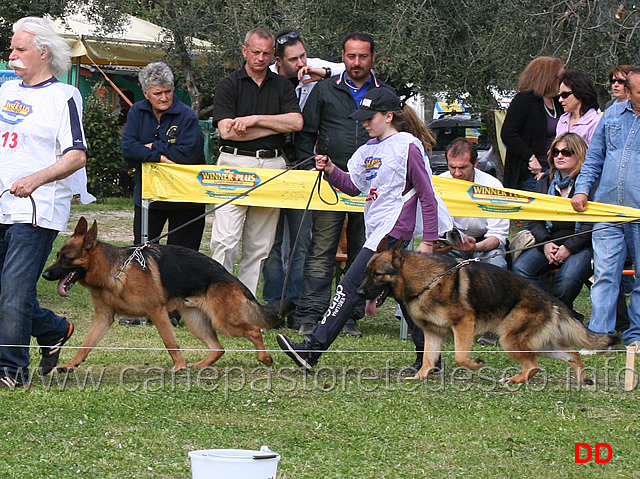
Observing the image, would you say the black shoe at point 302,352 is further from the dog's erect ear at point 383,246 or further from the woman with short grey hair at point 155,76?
the woman with short grey hair at point 155,76

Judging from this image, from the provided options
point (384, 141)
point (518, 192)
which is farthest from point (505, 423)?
point (518, 192)

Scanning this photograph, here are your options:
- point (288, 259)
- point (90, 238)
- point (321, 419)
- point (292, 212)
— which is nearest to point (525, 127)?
point (292, 212)

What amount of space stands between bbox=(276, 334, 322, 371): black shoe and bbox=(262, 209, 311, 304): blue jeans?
2.23 m

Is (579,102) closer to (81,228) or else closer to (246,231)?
(246,231)

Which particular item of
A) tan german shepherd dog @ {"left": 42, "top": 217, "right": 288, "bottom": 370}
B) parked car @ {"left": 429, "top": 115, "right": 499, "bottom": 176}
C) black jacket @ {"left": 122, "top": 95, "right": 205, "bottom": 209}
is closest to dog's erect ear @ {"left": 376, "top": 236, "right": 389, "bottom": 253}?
tan german shepherd dog @ {"left": 42, "top": 217, "right": 288, "bottom": 370}

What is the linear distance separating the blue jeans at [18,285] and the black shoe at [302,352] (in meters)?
1.67

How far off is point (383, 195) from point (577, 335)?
166cm

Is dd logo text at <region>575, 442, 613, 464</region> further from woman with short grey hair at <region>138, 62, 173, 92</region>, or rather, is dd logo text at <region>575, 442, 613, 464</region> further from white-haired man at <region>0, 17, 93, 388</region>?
woman with short grey hair at <region>138, 62, 173, 92</region>

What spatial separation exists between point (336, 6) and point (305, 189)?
693 centimetres

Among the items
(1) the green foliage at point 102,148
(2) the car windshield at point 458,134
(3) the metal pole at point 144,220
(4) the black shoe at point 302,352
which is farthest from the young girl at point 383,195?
(2) the car windshield at point 458,134

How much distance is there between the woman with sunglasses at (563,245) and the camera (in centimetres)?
789

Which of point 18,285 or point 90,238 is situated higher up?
point 90,238

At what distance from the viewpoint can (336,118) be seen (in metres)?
8.01

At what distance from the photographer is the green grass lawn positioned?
4250mm
